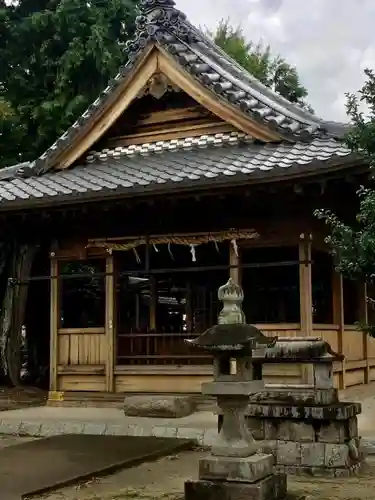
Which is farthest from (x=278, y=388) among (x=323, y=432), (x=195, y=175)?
(x=195, y=175)

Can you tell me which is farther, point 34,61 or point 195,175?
point 34,61

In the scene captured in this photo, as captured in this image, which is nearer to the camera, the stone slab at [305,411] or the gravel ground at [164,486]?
the gravel ground at [164,486]

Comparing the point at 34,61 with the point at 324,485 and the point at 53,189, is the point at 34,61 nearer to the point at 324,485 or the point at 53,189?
the point at 53,189

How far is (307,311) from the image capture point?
1148 centimetres

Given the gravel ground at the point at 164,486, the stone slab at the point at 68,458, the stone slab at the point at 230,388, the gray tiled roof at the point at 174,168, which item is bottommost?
the gravel ground at the point at 164,486

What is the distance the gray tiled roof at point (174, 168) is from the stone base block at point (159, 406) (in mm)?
3367

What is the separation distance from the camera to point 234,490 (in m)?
6.14

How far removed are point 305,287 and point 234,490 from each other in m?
5.82

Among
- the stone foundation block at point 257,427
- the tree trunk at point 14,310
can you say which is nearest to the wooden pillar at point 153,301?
the tree trunk at point 14,310

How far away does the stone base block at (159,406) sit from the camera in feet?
37.3

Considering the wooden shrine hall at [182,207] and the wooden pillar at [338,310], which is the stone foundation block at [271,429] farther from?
the wooden pillar at [338,310]

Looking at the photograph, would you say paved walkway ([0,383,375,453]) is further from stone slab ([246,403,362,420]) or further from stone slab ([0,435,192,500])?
stone slab ([246,403,362,420])

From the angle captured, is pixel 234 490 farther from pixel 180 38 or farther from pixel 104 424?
pixel 180 38

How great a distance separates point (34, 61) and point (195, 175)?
542 inches
